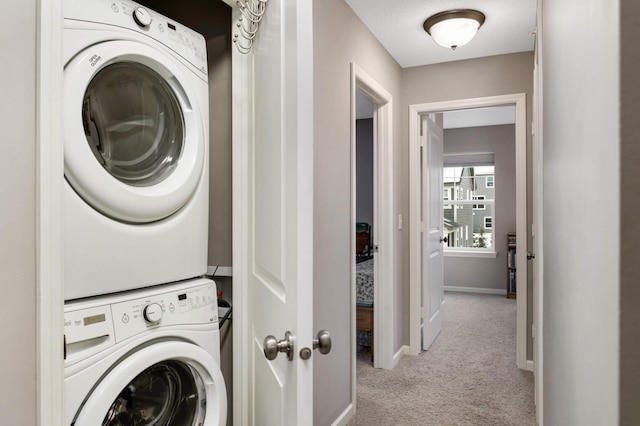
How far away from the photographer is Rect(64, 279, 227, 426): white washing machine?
112 centimetres

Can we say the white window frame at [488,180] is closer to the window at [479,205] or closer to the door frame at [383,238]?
the window at [479,205]

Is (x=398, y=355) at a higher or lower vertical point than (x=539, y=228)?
lower

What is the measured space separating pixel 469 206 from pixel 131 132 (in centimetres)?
602

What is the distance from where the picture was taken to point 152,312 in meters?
1.33

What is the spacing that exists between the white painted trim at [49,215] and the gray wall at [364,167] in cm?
493

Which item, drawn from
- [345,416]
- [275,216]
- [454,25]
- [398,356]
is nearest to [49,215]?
[275,216]

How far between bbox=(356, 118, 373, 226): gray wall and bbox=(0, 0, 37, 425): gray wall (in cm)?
496

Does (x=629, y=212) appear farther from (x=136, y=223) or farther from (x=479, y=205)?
(x=479, y=205)

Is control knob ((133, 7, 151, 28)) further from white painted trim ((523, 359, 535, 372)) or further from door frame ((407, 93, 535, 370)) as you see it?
white painted trim ((523, 359, 535, 372))

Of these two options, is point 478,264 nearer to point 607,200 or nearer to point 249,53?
point 249,53

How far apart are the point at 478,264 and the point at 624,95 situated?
252 inches

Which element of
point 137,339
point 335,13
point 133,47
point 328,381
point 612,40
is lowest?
point 328,381

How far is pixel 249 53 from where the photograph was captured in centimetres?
150

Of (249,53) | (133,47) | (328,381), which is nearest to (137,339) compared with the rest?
(133,47)
